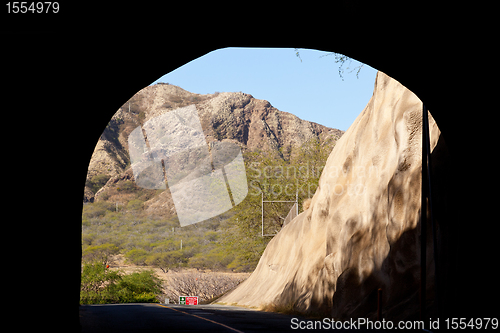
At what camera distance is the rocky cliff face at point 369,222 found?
48.6 feet

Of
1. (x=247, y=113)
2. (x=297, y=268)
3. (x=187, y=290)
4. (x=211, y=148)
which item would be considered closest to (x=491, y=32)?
(x=297, y=268)

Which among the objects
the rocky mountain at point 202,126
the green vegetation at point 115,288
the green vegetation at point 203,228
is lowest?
the green vegetation at point 115,288

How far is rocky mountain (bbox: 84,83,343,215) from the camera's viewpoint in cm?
11931

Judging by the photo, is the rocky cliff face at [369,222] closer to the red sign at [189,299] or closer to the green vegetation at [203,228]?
the red sign at [189,299]

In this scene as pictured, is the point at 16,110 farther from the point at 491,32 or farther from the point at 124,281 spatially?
the point at 124,281

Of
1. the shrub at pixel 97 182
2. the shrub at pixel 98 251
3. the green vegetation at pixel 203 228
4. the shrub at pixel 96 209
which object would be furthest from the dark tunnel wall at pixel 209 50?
the shrub at pixel 97 182

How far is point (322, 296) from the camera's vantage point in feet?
65.8

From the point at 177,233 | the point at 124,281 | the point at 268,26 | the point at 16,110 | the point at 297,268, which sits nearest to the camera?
the point at 16,110

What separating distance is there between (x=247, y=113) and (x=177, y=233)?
52.6 metres

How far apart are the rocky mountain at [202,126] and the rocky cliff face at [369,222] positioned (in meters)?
95.7

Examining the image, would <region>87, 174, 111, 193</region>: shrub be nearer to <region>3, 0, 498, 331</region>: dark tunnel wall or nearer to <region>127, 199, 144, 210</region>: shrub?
<region>127, 199, 144, 210</region>: shrub

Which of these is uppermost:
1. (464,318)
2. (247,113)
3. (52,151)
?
(247,113)

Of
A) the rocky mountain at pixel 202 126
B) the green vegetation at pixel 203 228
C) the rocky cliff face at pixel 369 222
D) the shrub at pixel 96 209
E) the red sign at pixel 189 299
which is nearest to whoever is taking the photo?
the rocky cliff face at pixel 369 222

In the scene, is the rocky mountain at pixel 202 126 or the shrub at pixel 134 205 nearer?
the shrub at pixel 134 205
